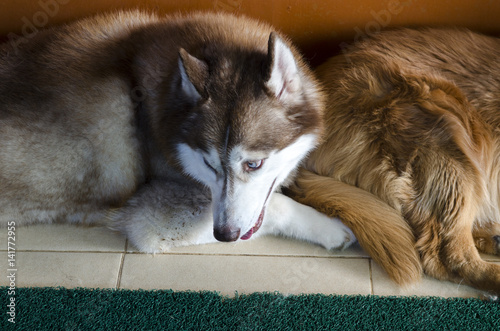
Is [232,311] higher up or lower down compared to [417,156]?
lower down

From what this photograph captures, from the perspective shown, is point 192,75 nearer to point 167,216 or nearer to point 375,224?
point 167,216

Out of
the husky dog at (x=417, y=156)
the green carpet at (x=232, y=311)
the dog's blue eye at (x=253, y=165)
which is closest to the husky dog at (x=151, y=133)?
the dog's blue eye at (x=253, y=165)

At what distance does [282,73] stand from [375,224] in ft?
2.83

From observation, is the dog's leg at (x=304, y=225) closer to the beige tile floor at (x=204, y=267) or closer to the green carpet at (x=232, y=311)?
the beige tile floor at (x=204, y=267)

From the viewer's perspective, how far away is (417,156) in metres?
2.35

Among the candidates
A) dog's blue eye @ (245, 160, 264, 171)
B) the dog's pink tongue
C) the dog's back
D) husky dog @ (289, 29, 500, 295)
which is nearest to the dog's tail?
husky dog @ (289, 29, 500, 295)

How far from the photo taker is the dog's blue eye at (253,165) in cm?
207

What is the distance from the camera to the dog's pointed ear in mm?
1898

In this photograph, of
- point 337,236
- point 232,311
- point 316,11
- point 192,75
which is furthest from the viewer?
point 316,11

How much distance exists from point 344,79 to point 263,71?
2.32ft

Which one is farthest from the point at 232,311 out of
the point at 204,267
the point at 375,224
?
the point at 375,224

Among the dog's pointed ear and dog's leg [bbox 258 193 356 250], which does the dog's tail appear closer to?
dog's leg [bbox 258 193 356 250]

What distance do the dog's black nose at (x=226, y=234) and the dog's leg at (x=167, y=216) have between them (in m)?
0.32

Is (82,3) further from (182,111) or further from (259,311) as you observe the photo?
(259,311)
